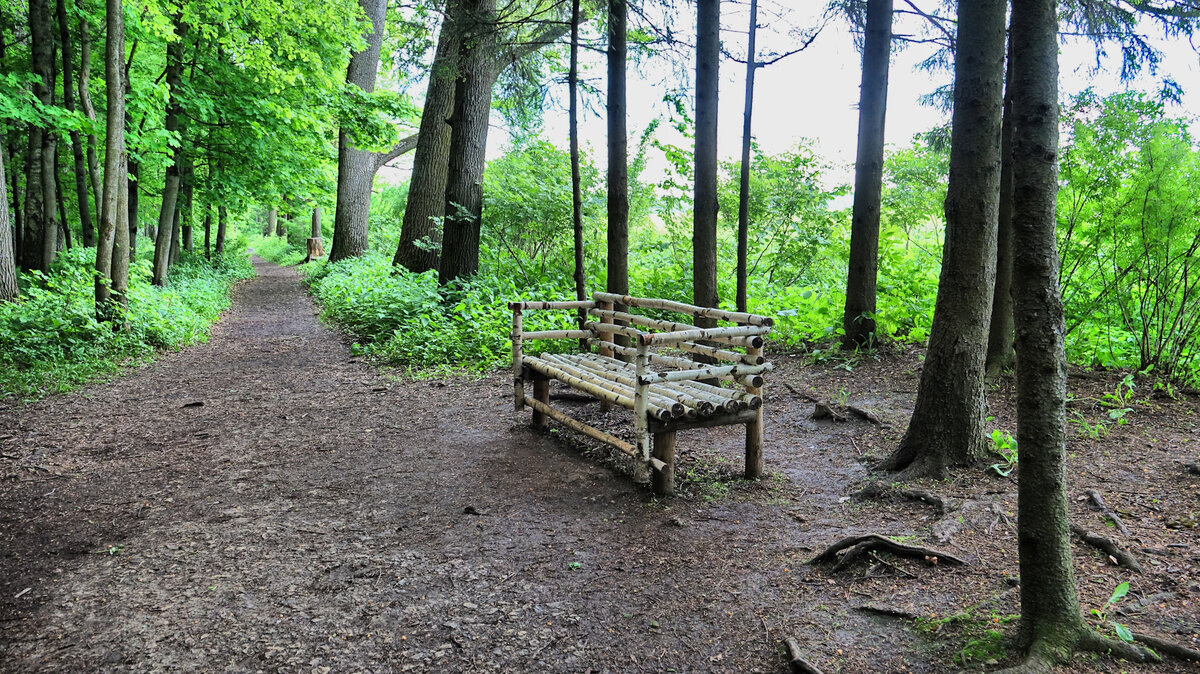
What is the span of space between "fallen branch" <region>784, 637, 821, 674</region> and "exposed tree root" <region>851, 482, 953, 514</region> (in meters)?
1.61

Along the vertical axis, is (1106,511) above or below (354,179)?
below

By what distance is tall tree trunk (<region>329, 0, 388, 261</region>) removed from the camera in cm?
1817

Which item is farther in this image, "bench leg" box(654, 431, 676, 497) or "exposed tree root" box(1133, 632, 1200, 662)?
"bench leg" box(654, 431, 676, 497)

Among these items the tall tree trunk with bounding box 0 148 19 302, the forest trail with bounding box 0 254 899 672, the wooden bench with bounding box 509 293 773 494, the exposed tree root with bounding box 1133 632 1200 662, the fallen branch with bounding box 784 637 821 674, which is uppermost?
the tall tree trunk with bounding box 0 148 19 302

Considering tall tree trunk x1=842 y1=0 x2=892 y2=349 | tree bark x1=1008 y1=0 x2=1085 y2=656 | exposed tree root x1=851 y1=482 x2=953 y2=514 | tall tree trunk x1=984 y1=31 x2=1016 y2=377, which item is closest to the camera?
tree bark x1=1008 y1=0 x2=1085 y2=656

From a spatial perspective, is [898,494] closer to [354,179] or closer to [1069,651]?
[1069,651]

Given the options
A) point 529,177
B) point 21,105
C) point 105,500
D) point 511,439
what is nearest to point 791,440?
point 511,439

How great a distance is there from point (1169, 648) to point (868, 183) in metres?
6.22

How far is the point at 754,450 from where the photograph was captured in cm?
433

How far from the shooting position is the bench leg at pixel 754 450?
430cm

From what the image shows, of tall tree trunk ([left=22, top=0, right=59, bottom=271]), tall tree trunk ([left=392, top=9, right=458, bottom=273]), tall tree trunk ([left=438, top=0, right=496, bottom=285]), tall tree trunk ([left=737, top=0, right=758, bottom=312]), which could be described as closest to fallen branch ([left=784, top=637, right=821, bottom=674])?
tall tree trunk ([left=737, top=0, right=758, bottom=312])

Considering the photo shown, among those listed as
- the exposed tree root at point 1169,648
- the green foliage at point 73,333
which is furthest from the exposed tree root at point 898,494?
the green foliage at point 73,333

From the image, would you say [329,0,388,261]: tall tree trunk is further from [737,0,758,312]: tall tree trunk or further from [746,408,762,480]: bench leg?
[746,408,762,480]: bench leg

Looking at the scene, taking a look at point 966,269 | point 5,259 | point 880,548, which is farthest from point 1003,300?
point 5,259
